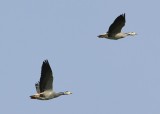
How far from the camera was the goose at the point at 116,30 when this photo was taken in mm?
39237

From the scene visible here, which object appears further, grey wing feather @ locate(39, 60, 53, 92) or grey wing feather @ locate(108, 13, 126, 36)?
grey wing feather @ locate(108, 13, 126, 36)

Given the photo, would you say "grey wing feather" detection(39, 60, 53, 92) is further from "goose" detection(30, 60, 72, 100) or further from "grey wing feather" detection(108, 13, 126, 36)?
"grey wing feather" detection(108, 13, 126, 36)

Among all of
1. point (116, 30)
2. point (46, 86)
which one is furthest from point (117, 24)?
point (46, 86)

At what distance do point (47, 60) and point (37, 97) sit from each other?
2.63m

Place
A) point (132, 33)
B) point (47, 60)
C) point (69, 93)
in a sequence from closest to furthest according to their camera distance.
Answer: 1. point (47, 60)
2. point (69, 93)
3. point (132, 33)

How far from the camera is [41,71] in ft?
113

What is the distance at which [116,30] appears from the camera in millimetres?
39969

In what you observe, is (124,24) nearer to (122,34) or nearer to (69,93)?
(122,34)

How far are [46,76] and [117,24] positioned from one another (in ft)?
23.5

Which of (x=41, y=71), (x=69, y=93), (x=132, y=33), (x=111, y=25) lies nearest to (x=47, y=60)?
(x=41, y=71)

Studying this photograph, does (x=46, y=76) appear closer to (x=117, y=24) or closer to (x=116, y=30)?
(x=117, y=24)

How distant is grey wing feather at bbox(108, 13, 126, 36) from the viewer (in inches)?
1543

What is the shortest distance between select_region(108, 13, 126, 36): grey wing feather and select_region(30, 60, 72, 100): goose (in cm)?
545

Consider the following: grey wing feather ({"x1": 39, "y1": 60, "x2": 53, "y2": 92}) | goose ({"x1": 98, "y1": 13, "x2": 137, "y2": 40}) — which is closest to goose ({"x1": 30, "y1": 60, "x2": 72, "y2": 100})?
grey wing feather ({"x1": 39, "y1": 60, "x2": 53, "y2": 92})
